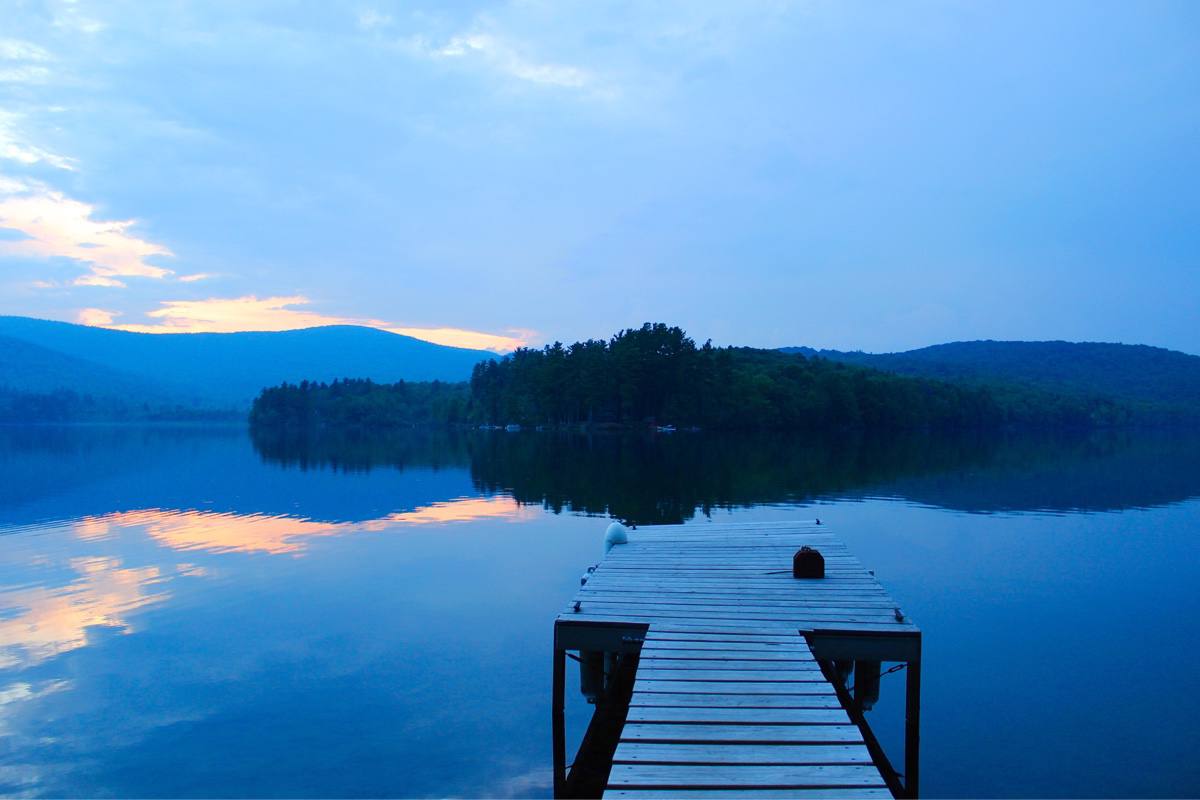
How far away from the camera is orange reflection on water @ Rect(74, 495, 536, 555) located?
2441cm

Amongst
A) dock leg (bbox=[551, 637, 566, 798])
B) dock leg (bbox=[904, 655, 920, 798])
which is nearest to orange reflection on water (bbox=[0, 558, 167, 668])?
dock leg (bbox=[551, 637, 566, 798])

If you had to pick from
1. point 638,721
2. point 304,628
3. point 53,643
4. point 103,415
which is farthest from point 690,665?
point 103,415

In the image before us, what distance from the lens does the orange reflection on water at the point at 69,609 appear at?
14.1 meters

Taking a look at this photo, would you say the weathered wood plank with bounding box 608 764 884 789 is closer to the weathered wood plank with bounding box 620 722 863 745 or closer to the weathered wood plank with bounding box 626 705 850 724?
the weathered wood plank with bounding box 620 722 863 745

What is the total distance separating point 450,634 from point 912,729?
8777mm

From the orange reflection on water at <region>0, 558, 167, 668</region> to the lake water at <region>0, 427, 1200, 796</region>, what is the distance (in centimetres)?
9

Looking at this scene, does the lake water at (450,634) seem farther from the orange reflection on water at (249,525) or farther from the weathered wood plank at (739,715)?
the weathered wood plank at (739,715)

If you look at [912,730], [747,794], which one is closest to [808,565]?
[912,730]

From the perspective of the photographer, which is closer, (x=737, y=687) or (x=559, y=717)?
(x=737, y=687)

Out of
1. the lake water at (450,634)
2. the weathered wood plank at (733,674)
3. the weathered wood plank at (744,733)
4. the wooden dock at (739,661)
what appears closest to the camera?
the wooden dock at (739,661)

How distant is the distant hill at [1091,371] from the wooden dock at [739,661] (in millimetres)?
158264

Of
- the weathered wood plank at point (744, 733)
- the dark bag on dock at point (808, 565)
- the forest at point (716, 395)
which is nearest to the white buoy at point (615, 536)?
the dark bag on dock at point (808, 565)

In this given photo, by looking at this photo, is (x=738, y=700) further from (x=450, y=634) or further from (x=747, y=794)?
(x=450, y=634)

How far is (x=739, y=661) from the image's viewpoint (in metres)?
7.93
